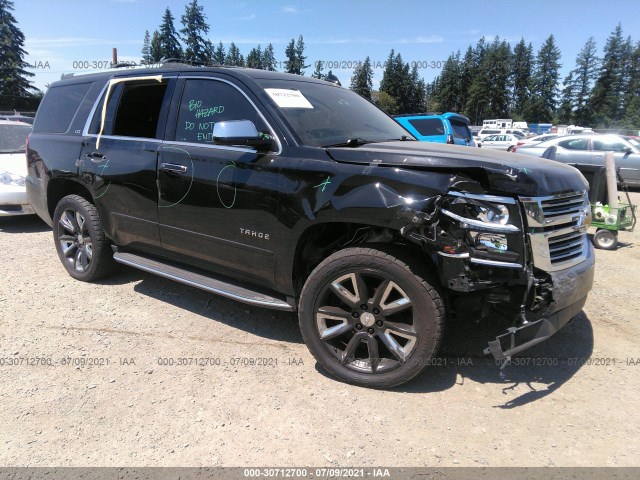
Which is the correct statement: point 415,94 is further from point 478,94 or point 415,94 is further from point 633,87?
point 633,87

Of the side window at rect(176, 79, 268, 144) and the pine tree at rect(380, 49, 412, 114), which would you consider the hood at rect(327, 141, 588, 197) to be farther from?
the pine tree at rect(380, 49, 412, 114)

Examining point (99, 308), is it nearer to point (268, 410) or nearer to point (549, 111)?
point (268, 410)

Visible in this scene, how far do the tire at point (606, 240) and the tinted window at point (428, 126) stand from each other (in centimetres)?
594

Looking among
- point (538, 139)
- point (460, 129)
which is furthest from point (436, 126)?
point (538, 139)

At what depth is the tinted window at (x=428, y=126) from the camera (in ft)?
39.3

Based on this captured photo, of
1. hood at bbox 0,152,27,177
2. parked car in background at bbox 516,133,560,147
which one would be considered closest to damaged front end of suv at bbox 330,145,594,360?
hood at bbox 0,152,27,177

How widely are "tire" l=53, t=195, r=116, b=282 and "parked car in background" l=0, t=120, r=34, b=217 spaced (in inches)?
102

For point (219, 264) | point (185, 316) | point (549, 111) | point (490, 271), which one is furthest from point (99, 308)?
point (549, 111)

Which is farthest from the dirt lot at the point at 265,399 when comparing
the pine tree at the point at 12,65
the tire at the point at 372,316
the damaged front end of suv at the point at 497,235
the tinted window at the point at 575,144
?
the pine tree at the point at 12,65

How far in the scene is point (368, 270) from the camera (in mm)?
2848

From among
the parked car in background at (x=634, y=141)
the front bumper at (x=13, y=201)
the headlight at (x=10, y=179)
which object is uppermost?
the parked car in background at (x=634, y=141)

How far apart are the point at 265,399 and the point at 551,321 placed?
6.07ft

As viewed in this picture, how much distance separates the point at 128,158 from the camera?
4055mm

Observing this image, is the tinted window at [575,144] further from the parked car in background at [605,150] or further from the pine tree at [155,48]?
the pine tree at [155,48]
